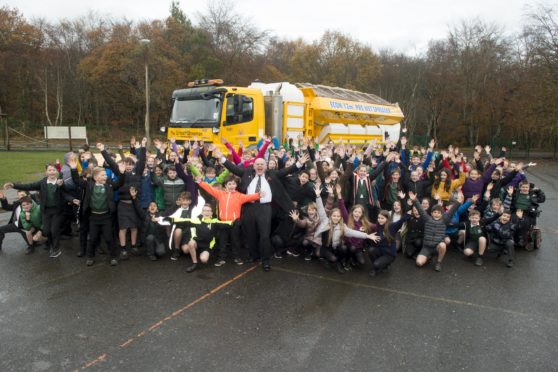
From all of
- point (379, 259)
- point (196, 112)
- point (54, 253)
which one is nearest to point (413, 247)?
point (379, 259)

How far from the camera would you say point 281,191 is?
251 inches

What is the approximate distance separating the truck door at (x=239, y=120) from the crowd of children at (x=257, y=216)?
3638 mm

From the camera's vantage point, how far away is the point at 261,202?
20.2 feet

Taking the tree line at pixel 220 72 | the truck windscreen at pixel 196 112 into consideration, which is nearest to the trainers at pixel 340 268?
the truck windscreen at pixel 196 112

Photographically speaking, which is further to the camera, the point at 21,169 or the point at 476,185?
the point at 21,169

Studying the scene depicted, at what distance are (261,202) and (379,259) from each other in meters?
2.04

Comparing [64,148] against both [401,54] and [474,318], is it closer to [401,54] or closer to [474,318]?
[474,318]

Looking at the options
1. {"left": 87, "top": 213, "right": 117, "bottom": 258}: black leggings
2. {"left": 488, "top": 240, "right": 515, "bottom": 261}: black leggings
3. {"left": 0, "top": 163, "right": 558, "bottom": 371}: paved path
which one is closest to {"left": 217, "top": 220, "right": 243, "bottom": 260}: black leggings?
{"left": 0, "top": 163, "right": 558, "bottom": 371}: paved path

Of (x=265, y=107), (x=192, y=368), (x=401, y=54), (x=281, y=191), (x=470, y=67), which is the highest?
(x=401, y=54)

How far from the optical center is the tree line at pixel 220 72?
113ft

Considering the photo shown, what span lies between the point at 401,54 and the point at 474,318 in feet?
167

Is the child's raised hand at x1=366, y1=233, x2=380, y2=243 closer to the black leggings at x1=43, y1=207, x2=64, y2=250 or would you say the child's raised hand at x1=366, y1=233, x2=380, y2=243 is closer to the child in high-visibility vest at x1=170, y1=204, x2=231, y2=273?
the child in high-visibility vest at x1=170, y1=204, x2=231, y2=273

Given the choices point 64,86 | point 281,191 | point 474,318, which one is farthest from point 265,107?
point 64,86

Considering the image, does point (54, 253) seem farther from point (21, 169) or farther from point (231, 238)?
point (21, 169)
